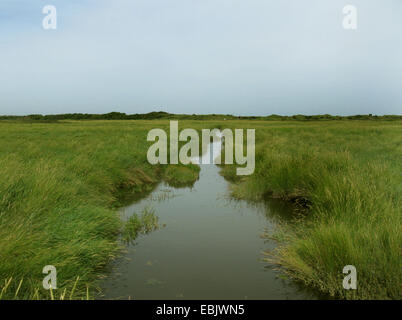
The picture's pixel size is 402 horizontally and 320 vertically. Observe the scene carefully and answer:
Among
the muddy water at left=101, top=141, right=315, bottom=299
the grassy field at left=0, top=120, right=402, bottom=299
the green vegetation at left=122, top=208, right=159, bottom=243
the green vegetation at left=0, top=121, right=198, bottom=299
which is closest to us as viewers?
the green vegetation at left=0, top=121, right=198, bottom=299

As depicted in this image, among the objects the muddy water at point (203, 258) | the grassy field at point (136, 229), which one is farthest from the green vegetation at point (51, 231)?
the muddy water at point (203, 258)

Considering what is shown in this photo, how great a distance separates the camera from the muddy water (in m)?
5.03

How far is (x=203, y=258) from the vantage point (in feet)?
20.7

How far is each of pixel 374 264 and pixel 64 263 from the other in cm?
487

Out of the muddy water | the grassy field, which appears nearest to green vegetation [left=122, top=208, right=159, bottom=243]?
the grassy field

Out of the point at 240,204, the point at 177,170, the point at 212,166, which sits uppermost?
the point at 212,166

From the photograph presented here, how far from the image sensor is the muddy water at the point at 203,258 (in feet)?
16.5

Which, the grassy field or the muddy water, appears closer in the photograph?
the grassy field

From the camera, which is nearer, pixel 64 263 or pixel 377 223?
pixel 64 263

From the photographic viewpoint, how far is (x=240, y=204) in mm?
10484

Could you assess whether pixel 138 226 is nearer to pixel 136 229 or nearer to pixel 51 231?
pixel 136 229

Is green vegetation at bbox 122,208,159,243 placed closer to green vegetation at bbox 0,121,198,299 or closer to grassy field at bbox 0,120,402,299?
grassy field at bbox 0,120,402,299
